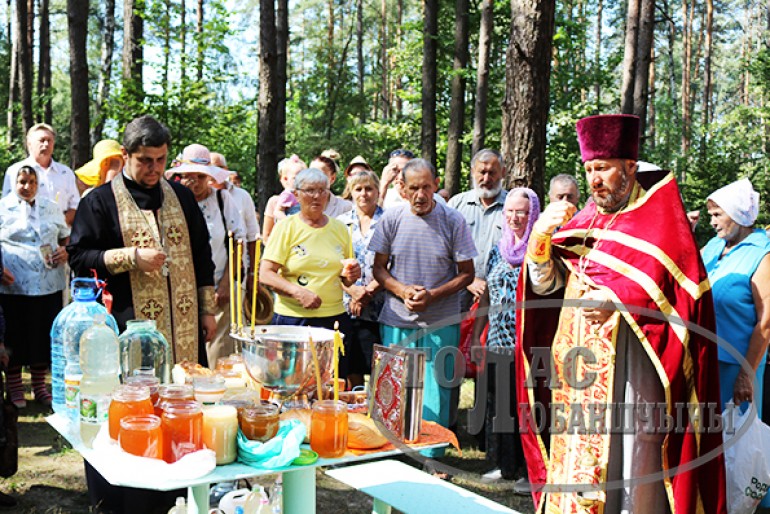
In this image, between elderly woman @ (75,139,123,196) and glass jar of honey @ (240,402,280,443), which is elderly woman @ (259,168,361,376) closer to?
elderly woman @ (75,139,123,196)

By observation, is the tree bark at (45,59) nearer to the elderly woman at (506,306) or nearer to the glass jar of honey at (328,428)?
the elderly woman at (506,306)

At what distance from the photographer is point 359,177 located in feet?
18.7

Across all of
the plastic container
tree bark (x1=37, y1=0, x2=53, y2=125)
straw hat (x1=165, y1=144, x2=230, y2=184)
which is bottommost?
the plastic container

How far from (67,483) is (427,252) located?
2.67 meters

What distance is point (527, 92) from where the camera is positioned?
19.9ft

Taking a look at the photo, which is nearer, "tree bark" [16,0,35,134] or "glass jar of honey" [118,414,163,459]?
"glass jar of honey" [118,414,163,459]

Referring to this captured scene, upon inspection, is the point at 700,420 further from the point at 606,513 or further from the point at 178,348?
the point at 178,348

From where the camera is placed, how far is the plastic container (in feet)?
9.40

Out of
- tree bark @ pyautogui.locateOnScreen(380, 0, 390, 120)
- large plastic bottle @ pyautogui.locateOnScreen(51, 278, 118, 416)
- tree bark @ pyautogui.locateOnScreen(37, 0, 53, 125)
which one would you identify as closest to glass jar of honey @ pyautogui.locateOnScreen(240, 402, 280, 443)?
large plastic bottle @ pyautogui.locateOnScreen(51, 278, 118, 416)

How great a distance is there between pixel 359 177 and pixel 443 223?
3.05 feet

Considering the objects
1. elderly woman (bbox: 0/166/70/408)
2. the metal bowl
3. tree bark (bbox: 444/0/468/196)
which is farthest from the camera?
tree bark (bbox: 444/0/468/196)

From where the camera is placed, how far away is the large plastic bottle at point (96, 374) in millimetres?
2543

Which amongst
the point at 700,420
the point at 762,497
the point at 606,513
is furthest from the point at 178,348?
the point at 762,497

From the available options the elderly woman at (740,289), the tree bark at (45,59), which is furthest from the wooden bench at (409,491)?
the tree bark at (45,59)
